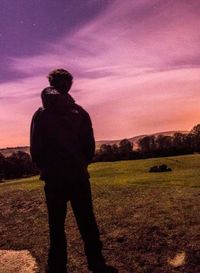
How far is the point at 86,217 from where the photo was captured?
598 cm

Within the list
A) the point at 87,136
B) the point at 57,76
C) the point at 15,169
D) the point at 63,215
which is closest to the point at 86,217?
the point at 63,215

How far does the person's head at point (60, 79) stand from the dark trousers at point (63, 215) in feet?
4.23

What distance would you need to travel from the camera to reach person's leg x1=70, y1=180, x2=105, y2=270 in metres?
5.93

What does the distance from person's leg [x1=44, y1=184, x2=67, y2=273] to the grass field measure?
0.39 meters

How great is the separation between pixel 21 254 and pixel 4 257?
0.28 meters

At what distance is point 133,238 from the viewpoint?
290 inches

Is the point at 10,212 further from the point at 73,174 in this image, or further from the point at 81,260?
the point at 73,174

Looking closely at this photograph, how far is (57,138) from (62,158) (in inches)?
10.9

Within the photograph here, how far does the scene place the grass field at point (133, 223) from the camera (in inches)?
256

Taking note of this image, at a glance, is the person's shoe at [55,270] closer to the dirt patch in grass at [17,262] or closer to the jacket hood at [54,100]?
the dirt patch in grass at [17,262]

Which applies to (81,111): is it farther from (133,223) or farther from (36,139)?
(133,223)

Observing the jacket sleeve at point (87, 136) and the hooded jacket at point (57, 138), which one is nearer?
the hooded jacket at point (57, 138)

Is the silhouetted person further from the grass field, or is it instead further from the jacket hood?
the grass field

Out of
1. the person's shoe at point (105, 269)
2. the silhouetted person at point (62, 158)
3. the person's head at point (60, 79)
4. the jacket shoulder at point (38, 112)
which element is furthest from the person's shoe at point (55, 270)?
the person's head at point (60, 79)
